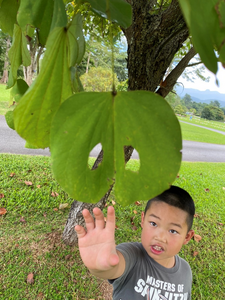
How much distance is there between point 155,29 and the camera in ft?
3.15

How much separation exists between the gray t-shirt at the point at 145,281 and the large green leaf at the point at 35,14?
0.93 metres

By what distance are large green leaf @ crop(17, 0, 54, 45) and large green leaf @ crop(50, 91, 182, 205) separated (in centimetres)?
27

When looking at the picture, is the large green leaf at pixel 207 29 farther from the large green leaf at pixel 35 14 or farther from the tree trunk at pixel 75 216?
the tree trunk at pixel 75 216

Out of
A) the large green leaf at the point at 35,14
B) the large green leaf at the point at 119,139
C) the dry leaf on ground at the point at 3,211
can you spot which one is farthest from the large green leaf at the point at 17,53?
the dry leaf on ground at the point at 3,211

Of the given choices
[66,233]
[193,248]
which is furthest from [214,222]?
[66,233]

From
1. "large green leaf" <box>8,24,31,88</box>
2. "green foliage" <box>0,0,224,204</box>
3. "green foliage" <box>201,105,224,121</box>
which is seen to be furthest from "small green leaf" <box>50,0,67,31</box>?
"green foliage" <box>201,105,224,121</box>

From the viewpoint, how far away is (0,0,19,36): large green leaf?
61 cm

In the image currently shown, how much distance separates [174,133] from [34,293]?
1.85 metres

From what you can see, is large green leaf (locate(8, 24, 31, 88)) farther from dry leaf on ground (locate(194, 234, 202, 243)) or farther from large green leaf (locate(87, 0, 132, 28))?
dry leaf on ground (locate(194, 234, 202, 243))

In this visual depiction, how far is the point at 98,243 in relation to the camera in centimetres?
70

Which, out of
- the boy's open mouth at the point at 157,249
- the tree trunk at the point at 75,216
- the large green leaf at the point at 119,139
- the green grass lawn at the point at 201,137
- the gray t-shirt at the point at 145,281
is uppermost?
the large green leaf at the point at 119,139

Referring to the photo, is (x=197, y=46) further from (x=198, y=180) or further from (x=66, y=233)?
(x=198, y=180)

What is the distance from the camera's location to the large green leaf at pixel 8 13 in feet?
1.99

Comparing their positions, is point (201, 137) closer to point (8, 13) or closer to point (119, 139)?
point (8, 13)
